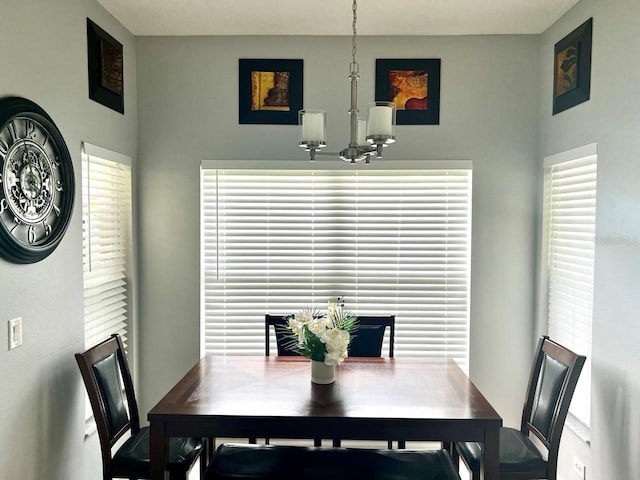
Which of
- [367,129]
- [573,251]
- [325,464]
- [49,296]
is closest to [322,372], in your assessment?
[325,464]

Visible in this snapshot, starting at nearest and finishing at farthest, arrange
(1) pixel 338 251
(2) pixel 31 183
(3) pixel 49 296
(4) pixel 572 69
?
(2) pixel 31 183, (3) pixel 49 296, (4) pixel 572 69, (1) pixel 338 251

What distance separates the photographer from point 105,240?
101 inches

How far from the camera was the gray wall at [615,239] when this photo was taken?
195 cm

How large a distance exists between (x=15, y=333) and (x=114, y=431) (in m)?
0.65

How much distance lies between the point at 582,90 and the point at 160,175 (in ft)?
8.32

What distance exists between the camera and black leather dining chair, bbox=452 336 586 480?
6.33 feet

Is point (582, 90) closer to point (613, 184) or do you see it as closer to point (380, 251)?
point (613, 184)

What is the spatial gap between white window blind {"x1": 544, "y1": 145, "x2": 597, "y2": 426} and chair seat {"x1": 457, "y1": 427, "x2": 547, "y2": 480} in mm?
526

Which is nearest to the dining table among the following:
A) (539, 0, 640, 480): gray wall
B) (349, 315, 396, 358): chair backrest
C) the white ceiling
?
(349, 315, 396, 358): chair backrest

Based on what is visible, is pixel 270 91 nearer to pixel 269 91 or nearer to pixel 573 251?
pixel 269 91

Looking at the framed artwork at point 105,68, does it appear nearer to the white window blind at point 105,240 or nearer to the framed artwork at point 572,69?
the white window blind at point 105,240

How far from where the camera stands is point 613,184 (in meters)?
2.08

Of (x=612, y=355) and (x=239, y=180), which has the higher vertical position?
(x=239, y=180)

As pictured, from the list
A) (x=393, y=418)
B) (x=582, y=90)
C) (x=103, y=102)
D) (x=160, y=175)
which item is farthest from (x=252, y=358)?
(x=582, y=90)
